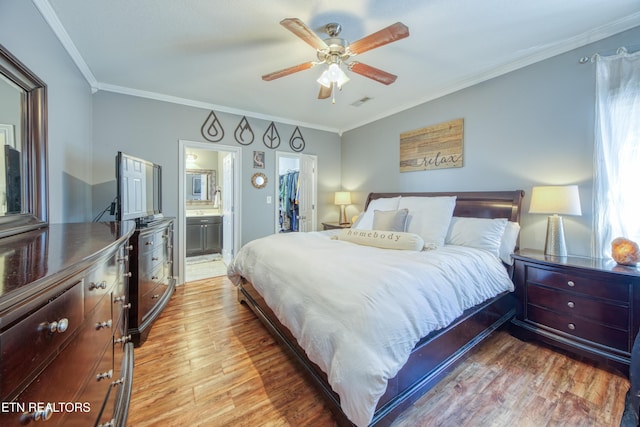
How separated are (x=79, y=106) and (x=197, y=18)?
1.69m

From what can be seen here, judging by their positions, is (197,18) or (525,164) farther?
(525,164)

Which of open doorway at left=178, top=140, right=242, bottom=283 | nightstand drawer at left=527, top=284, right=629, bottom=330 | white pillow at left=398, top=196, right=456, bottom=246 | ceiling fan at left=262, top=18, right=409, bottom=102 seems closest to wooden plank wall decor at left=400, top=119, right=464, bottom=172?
white pillow at left=398, top=196, right=456, bottom=246

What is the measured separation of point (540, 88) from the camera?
244cm

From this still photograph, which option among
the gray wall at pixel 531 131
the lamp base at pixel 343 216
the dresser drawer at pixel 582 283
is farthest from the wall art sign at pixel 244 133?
the dresser drawer at pixel 582 283

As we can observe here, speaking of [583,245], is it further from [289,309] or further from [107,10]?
[107,10]

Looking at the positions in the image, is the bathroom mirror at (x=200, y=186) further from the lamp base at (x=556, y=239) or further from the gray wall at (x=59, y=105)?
the lamp base at (x=556, y=239)

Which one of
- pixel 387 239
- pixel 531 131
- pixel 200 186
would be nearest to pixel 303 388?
pixel 387 239

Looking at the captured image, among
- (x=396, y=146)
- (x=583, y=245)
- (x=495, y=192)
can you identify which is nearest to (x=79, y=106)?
(x=396, y=146)

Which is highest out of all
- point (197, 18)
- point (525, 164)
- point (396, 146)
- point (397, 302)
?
point (197, 18)

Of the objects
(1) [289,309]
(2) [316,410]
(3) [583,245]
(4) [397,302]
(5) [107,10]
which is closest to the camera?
(4) [397,302]

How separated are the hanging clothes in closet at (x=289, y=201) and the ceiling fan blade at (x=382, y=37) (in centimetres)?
308

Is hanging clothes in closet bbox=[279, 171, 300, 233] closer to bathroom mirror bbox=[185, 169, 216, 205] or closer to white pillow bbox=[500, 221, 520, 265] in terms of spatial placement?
bathroom mirror bbox=[185, 169, 216, 205]

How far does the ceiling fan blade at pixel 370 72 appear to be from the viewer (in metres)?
2.11

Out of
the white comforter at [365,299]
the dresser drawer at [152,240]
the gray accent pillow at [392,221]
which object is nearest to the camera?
the white comforter at [365,299]
